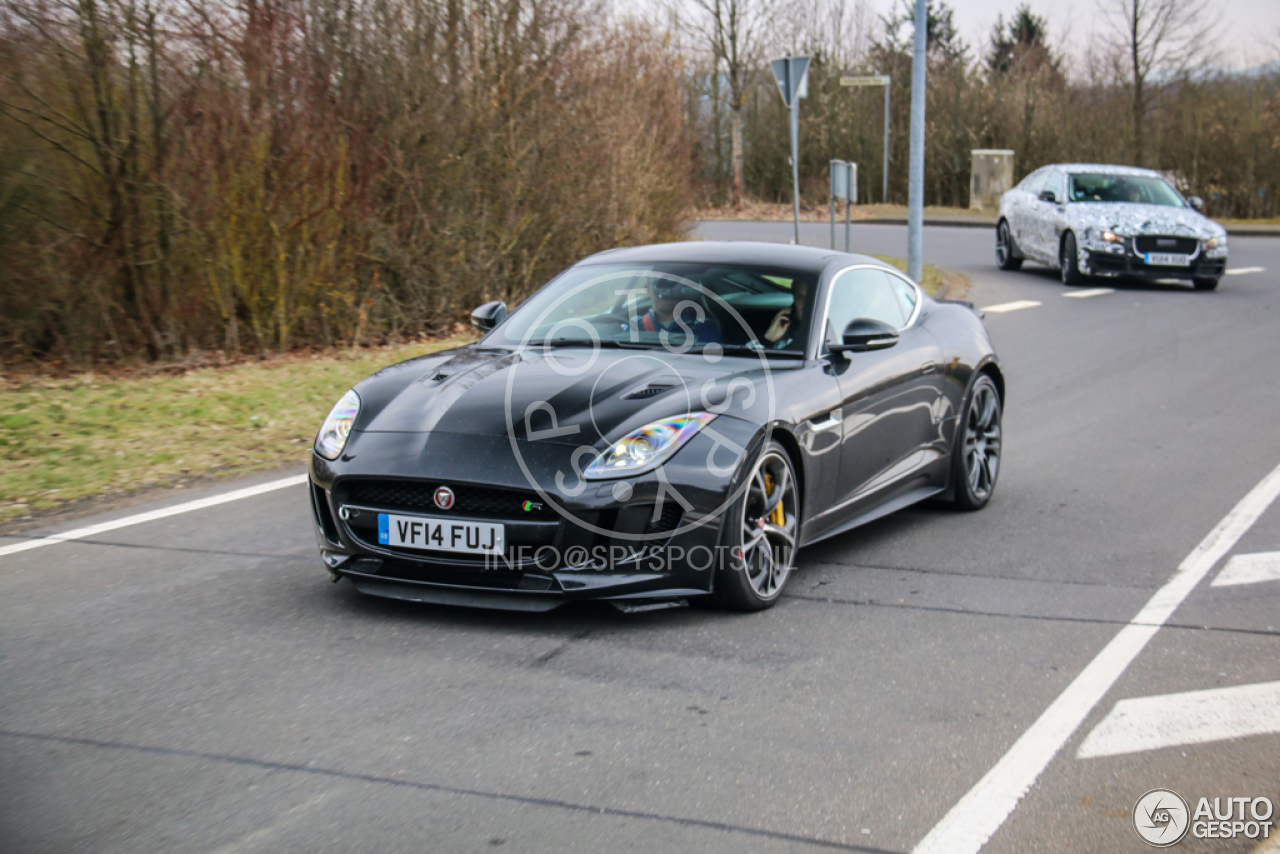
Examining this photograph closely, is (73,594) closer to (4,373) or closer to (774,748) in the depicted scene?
(774,748)

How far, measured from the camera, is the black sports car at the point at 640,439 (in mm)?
4586

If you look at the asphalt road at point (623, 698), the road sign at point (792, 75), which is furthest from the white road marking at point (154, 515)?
the road sign at point (792, 75)

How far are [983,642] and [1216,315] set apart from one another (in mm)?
13010

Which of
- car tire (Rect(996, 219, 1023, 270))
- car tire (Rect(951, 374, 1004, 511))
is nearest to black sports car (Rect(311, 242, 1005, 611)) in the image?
car tire (Rect(951, 374, 1004, 511))

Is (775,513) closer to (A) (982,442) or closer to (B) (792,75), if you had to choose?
(A) (982,442)

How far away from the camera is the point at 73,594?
16.8 ft

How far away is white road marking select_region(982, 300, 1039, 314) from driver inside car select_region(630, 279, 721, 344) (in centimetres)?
1151

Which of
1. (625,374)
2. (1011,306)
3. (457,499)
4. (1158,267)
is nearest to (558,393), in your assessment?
(625,374)

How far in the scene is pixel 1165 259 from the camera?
1852 centimetres

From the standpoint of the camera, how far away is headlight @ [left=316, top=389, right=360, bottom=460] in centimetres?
498

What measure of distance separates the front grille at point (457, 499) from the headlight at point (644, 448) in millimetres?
223

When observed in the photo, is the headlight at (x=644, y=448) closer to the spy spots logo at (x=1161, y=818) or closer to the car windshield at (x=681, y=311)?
the car windshield at (x=681, y=311)

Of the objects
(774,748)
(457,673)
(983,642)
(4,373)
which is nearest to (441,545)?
(457,673)

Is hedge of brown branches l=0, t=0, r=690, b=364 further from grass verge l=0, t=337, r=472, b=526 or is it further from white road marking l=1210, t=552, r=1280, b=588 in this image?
white road marking l=1210, t=552, r=1280, b=588
